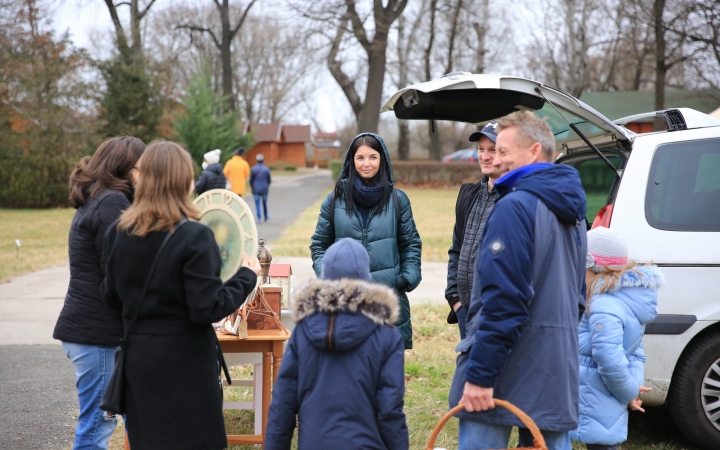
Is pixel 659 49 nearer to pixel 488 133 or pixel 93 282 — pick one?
pixel 488 133

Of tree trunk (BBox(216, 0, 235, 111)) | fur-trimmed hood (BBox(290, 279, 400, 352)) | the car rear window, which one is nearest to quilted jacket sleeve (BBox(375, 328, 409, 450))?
fur-trimmed hood (BBox(290, 279, 400, 352))

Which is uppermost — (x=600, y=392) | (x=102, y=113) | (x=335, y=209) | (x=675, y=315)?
(x=102, y=113)

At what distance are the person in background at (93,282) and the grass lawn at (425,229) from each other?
8634 millimetres

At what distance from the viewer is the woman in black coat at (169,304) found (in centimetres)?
269

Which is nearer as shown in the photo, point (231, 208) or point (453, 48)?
point (231, 208)

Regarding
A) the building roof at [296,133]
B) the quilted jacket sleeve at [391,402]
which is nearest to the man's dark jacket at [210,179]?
the quilted jacket sleeve at [391,402]

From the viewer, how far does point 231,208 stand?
3492 millimetres

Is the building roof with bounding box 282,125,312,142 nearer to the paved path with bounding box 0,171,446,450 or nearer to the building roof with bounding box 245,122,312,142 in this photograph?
the building roof with bounding box 245,122,312,142

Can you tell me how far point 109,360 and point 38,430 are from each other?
68.7 inches

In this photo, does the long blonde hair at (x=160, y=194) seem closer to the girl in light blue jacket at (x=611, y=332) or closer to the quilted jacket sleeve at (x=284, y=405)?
the quilted jacket sleeve at (x=284, y=405)

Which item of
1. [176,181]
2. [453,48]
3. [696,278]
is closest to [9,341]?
[176,181]

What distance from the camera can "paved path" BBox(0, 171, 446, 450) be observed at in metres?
4.61

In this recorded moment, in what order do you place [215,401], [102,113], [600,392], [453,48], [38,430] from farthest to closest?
[453,48], [102,113], [38,430], [600,392], [215,401]

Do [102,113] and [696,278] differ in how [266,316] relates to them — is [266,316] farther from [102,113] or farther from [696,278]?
[102,113]
